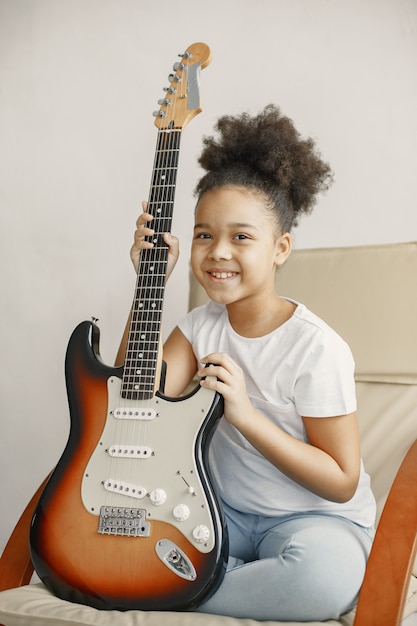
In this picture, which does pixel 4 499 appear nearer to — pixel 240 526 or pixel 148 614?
pixel 240 526

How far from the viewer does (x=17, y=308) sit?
2.07 m

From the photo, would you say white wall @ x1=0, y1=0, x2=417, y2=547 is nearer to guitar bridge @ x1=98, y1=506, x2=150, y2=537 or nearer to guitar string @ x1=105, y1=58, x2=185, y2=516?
guitar string @ x1=105, y1=58, x2=185, y2=516

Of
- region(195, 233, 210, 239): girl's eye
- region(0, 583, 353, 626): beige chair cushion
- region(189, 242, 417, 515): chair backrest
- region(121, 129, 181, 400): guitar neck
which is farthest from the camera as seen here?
region(189, 242, 417, 515): chair backrest

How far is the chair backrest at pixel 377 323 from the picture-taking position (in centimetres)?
147

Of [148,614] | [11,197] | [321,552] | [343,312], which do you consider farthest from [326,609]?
[11,197]

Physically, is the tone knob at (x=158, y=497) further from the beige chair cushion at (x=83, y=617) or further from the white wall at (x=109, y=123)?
the white wall at (x=109, y=123)

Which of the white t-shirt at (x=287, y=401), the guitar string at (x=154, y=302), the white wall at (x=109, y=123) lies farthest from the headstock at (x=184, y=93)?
the white wall at (x=109, y=123)

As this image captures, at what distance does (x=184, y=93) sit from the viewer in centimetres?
134

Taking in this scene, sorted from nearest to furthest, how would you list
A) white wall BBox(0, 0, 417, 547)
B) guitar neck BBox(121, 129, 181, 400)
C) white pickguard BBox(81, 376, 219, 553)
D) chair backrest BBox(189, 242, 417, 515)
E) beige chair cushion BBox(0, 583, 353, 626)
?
beige chair cushion BBox(0, 583, 353, 626)
white pickguard BBox(81, 376, 219, 553)
guitar neck BBox(121, 129, 181, 400)
chair backrest BBox(189, 242, 417, 515)
white wall BBox(0, 0, 417, 547)

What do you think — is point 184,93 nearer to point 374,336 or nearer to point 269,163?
point 269,163

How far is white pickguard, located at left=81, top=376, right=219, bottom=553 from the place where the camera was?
1.04m

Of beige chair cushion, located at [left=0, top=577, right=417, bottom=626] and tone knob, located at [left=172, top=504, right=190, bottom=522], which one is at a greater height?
tone knob, located at [left=172, top=504, right=190, bottom=522]

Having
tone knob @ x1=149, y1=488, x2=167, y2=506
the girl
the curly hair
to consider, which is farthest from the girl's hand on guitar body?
tone knob @ x1=149, y1=488, x2=167, y2=506

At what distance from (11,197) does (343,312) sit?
3.47ft
